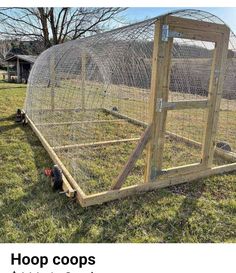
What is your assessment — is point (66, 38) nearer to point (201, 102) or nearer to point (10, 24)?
point (10, 24)

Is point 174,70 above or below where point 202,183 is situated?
above

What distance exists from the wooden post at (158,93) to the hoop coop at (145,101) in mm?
11

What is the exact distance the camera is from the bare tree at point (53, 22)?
21.0m

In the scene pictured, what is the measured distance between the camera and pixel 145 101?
15.5 feet

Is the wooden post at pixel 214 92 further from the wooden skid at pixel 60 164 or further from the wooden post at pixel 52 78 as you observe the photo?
the wooden post at pixel 52 78

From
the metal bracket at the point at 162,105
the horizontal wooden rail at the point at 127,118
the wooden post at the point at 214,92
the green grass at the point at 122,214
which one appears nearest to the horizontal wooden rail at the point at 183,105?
the metal bracket at the point at 162,105

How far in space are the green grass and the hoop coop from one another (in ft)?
0.64

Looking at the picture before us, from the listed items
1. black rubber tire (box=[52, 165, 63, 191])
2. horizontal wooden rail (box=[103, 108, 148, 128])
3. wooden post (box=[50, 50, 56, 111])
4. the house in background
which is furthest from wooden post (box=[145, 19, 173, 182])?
the house in background

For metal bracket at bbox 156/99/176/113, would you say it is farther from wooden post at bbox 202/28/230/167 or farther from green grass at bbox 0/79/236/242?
green grass at bbox 0/79/236/242

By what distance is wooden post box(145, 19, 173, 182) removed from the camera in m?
2.95

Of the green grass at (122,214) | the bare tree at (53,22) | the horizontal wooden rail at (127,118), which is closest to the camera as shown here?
the green grass at (122,214)

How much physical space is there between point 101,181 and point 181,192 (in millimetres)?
1082

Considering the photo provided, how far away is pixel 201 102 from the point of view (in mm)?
3500

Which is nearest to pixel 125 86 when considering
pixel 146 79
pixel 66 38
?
pixel 146 79
